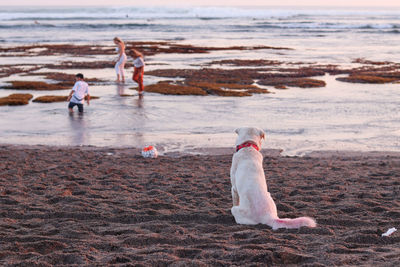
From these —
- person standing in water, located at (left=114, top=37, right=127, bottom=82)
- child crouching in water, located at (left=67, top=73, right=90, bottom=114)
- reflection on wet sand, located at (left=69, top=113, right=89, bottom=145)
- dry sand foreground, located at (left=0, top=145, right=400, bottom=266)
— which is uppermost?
person standing in water, located at (left=114, top=37, right=127, bottom=82)

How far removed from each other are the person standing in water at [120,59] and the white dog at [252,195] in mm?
18227

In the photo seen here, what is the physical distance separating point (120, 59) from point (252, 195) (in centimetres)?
1946

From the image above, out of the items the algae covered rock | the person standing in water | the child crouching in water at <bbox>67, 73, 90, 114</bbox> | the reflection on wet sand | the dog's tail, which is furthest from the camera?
the person standing in water

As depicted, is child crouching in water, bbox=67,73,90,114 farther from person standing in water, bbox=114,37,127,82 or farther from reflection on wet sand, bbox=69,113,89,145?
person standing in water, bbox=114,37,127,82

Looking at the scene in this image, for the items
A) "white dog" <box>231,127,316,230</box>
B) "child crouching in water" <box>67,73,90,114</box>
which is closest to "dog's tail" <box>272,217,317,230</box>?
"white dog" <box>231,127,316,230</box>

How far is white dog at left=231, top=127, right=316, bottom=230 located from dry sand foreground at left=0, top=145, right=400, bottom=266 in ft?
0.40

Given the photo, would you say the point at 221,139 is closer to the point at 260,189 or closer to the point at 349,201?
the point at 349,201

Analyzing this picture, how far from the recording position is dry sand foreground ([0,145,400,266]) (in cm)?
523

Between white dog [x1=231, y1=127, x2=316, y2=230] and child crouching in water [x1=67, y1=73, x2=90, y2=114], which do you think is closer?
white dog [x1=231, y1=127, x2=316, y2=230]

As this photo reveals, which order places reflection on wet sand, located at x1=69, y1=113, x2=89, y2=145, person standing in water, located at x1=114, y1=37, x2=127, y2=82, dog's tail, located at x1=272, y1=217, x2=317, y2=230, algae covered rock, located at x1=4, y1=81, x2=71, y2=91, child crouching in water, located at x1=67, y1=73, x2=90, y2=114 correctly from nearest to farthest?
dog's tail, located at x1=272, y1=217, x2=317, y2=230
reflection on wet sand, located at x1=69, y1=113, x2=89, y2=145
child crouching in water, located at x1=67, y1=73, x2=90, y2=114
algae covered rock, located at x1=4, y1=81, x2=71, y2=91
person standing in water, located at x1=114, y1=37, x2=127, y2=82

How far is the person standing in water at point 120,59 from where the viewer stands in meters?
24.2

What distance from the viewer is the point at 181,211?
720 centimetres

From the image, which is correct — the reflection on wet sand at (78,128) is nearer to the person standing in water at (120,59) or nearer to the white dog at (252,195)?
the person standing in water at (120,59)

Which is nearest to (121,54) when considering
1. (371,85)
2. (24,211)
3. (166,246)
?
(371,85)
